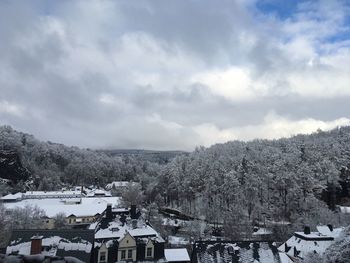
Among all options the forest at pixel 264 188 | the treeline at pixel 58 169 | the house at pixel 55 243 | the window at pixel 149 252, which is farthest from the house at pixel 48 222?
the treeline at pixel 58 169

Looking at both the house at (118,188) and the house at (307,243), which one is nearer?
the house at (307,243)

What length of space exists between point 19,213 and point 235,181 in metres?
50.9

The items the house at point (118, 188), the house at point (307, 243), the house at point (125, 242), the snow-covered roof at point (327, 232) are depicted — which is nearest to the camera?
the house at point (125, 242)

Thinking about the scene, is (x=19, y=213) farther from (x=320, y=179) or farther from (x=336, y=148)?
(x=336, y=148)

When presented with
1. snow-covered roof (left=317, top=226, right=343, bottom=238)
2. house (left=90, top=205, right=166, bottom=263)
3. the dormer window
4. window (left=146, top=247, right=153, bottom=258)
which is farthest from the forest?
the dormer window

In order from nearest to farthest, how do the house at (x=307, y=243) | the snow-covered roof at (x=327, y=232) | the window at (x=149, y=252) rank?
1. the window at (x=149, y=252)
2. the house at (x=307, y=243)
3. the snow-covered roof at (x=327, y=232)

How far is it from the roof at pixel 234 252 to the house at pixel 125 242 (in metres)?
3.73

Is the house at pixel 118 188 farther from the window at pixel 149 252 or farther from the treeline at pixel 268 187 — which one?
the window at pixel 149 252

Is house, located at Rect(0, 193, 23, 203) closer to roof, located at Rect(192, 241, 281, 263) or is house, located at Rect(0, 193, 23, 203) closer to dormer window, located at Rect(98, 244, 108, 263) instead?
dormer window, located at Rect(98, 244, 108, 263)

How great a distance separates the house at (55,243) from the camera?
2719 cm

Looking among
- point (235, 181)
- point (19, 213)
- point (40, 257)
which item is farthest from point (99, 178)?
point (40, 257)

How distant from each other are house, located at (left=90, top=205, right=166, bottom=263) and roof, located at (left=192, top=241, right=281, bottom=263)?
12.2ft

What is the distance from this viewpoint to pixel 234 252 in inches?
1159

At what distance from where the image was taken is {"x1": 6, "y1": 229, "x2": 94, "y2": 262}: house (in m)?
27.2
